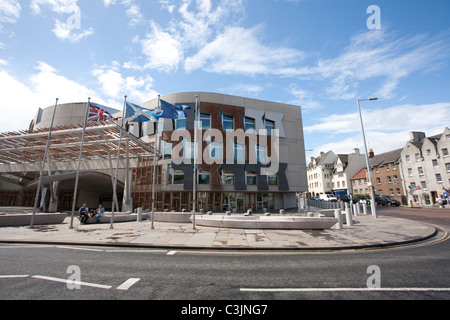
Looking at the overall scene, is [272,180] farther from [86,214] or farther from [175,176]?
[86,214]

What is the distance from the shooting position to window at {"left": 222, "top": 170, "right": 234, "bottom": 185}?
31.7 meters

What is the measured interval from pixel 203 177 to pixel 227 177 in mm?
3830

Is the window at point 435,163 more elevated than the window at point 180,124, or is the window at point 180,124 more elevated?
the window at point 180,124

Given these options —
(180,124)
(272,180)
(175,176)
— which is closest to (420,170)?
(272,180)

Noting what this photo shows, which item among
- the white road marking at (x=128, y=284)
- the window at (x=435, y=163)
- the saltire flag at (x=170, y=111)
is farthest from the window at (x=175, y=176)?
the window at (x=435, y=163)

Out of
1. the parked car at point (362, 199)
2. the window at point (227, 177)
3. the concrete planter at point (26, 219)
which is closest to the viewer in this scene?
the concrete planter at point (26, 219)

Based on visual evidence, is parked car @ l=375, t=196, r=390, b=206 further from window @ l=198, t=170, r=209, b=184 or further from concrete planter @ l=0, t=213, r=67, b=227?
concrete planter @ l=0, t=213, r=67, b=227

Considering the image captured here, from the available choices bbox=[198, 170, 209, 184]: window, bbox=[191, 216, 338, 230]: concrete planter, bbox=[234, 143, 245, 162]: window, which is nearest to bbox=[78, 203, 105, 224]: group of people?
bbox=[191, 216, 338, 230]: concrete planter

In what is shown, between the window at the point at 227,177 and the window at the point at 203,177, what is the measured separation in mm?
2619

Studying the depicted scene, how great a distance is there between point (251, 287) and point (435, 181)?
52406mm

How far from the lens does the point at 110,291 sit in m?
4.60

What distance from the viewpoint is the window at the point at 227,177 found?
104ft

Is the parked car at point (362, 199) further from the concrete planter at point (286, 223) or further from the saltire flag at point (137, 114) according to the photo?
the saltire flag at point (137, 114)
